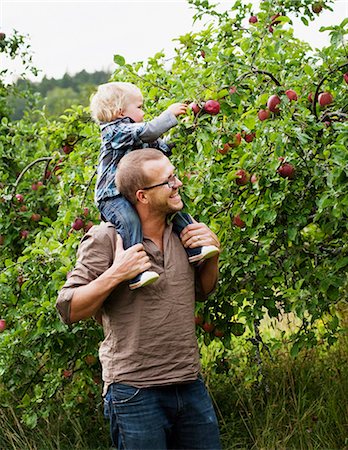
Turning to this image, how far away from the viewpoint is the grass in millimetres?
4324

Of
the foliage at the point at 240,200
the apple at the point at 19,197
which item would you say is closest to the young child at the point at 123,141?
the foliage at the point at 240,200

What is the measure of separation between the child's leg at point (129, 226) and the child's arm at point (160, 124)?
0.25 m

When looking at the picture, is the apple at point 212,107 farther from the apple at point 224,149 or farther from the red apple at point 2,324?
the red apple at point 2,324

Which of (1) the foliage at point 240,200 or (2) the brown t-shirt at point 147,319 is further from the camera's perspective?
(1) the foliage at point 240,200

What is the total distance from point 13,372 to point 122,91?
1.78 meters

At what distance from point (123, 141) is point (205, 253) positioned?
64 cm

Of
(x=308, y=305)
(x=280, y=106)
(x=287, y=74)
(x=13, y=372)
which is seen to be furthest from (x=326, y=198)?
(x=13, y=372)

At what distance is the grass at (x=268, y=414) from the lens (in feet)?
14.2

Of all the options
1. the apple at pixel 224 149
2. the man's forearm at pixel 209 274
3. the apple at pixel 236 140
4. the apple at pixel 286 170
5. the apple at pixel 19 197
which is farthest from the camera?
the apple at pixel 19 197

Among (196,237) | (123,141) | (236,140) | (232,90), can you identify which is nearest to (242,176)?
(236,140)

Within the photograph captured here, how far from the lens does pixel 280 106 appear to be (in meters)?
3.25

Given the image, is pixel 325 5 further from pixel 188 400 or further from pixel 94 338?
pixel 188 400

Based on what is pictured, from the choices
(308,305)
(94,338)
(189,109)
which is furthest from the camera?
(94,338)

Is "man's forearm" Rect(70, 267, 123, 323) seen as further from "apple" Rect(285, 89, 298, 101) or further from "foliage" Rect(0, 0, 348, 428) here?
"apple" Rect(285, 89, 298, 101)
